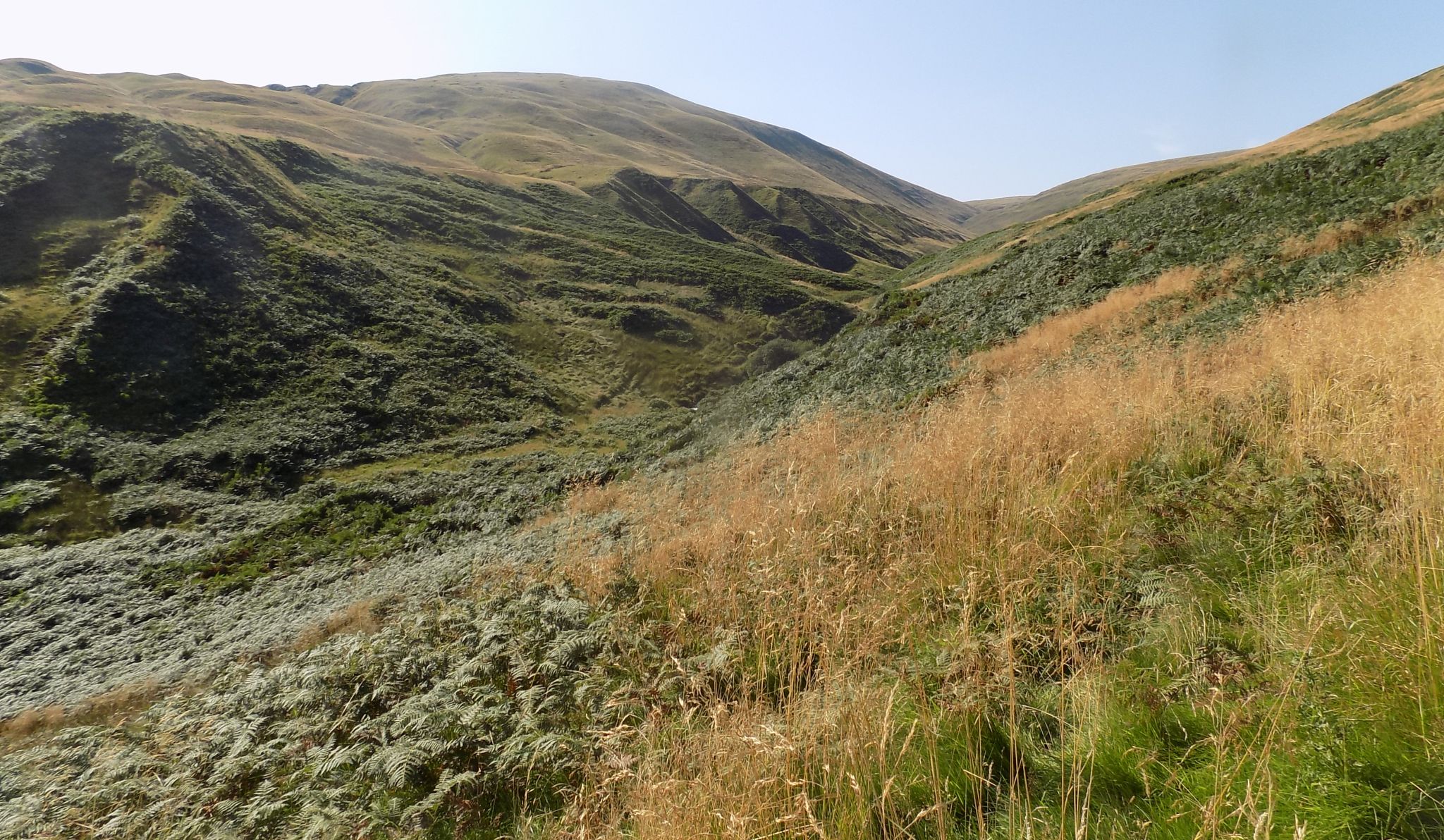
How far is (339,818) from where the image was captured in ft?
12.5

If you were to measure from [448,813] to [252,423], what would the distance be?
33.9 meters

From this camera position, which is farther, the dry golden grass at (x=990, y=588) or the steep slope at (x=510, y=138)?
the steep slope at (x=510, y=138)

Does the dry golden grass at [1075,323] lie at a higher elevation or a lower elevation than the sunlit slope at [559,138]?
lower

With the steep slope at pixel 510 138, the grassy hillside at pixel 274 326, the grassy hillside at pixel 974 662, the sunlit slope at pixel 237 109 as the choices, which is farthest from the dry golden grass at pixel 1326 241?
the sunlit slope at pixel 237 109

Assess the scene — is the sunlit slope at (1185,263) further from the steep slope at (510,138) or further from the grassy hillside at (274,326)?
the steep slope at (510,138)

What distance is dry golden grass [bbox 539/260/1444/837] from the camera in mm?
2285

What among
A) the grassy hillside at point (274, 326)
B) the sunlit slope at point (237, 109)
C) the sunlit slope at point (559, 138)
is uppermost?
the sunlit slope at point (559, 138)

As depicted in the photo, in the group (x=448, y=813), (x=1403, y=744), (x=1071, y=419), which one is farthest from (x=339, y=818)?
(x=1071, y=419)

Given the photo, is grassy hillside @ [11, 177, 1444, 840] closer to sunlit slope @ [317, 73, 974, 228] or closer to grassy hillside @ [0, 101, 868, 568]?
grassy hillside @ [0, 101, 868, 568]

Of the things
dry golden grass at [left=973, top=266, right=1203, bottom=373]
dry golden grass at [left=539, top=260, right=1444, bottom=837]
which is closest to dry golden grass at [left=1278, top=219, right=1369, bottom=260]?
dry golden grass at [left=973, top=266, right=1203, bottom=373]

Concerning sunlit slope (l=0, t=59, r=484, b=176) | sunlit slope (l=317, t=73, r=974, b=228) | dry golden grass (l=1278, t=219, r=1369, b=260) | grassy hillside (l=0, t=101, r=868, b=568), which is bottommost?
grassy hillside (l=0, t=101, r=868, b=568)

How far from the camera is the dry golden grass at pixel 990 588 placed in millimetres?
2285

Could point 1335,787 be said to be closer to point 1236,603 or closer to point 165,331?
point 1236,603

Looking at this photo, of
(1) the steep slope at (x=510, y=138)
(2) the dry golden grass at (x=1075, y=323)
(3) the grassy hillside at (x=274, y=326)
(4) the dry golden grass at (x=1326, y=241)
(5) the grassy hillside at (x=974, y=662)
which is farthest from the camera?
(1) the steep slope at (x=510, y=138)
